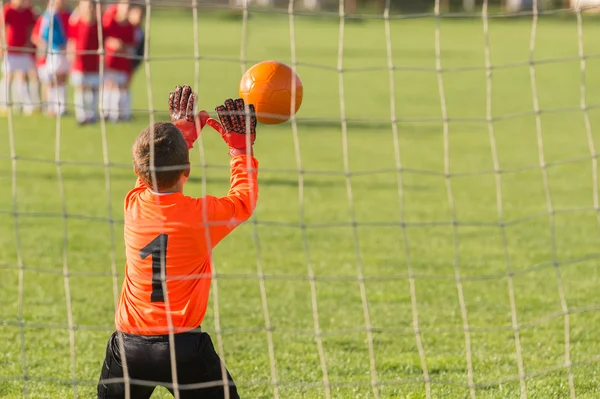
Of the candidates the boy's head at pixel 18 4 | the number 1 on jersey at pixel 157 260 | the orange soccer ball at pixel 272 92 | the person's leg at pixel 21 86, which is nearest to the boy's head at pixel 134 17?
the boy's head at pixel 18 4

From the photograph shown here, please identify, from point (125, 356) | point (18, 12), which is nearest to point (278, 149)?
point (18, 12)

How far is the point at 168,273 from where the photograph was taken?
3.83 meters

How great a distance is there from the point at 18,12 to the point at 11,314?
34.7ft

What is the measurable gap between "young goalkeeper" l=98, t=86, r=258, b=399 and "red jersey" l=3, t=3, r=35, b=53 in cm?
1307

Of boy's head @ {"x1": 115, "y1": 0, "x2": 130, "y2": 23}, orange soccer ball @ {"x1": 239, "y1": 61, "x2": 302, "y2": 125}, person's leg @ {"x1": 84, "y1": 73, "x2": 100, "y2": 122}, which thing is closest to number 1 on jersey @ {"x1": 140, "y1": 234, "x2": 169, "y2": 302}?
orange soccer ball @ {"x1": 239, "y1": 61, "x2": 302, "y2": 125}

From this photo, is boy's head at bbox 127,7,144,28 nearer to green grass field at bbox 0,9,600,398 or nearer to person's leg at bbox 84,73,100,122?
person's leg at bbox 84,73,100,122

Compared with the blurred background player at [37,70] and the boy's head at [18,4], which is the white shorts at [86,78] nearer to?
the blurred background player at [37,70]

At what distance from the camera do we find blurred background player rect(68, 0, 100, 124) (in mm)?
15242

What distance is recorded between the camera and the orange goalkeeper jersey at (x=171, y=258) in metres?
3.82

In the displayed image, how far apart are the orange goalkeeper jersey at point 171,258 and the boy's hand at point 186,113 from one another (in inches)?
14.5

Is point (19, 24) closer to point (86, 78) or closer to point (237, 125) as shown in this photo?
point (86, 78)

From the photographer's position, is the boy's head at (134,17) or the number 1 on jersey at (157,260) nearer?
the number 1 on jersey at (157,260)

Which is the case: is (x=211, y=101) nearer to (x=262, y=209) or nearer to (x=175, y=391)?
(x=262, y=209)

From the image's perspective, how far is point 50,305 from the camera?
6809 millimetres
